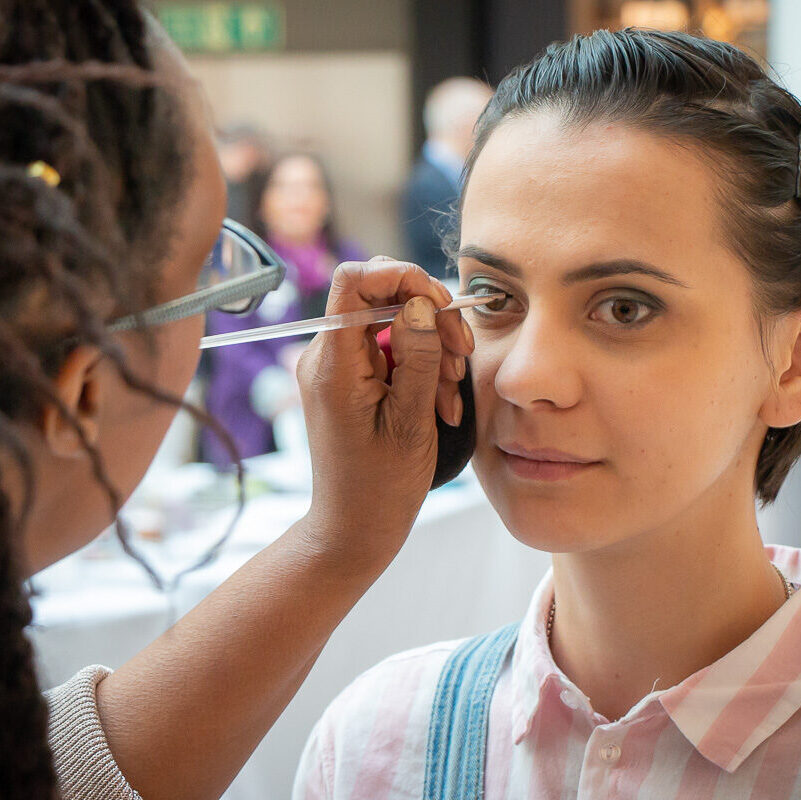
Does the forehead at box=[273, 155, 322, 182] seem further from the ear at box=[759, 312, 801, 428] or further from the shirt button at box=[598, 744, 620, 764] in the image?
the shirt button at box=[598, 744, 620, 764]

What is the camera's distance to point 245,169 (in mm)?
4332

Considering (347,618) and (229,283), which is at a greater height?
(229,283)

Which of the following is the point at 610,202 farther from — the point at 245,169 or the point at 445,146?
the point at 245,169

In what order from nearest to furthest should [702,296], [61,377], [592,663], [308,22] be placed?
[61,377]
[702,296]
[592,663]
[308,22]

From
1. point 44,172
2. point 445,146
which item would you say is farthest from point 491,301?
point 445,146

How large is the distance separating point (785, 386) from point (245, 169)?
11.8ft

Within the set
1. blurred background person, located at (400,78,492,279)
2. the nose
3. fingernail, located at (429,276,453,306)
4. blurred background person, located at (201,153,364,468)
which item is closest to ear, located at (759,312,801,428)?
the nose

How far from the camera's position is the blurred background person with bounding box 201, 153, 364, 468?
360 cm

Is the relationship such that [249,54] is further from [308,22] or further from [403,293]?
[403,293]

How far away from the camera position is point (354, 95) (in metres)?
6.08

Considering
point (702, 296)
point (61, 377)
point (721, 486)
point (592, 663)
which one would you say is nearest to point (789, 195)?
point (702, 296)

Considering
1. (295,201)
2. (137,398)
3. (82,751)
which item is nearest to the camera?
(137,398)

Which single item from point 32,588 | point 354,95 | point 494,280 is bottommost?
point 354,95

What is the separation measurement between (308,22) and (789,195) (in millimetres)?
5371
